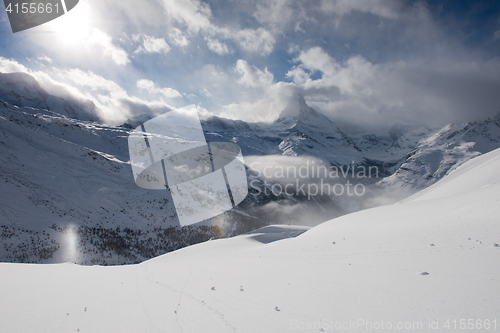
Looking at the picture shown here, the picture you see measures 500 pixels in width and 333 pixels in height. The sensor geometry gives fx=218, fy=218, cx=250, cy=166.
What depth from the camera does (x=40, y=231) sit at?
2770 centimetres

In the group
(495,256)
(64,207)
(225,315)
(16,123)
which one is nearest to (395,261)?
(495,256)

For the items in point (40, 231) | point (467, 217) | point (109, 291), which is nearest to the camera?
point (109, 291)

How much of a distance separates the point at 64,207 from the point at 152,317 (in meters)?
45.1

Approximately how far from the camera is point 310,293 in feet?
10.9

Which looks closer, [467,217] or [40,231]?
[467,217]

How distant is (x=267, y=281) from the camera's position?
4.19m

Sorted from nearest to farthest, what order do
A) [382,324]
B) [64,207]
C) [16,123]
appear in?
[382,324] → [64,207] → [16,123]

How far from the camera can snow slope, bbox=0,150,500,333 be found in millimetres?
2426

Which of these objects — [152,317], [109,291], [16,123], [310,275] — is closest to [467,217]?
[310,275]

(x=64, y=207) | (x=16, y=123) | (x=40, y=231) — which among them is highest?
(x=16, y=123)

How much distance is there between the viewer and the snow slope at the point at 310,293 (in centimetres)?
243

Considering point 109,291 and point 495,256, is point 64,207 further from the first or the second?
point 495,256

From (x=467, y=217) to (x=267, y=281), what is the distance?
534 cm

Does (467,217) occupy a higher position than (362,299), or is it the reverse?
(362,299)
